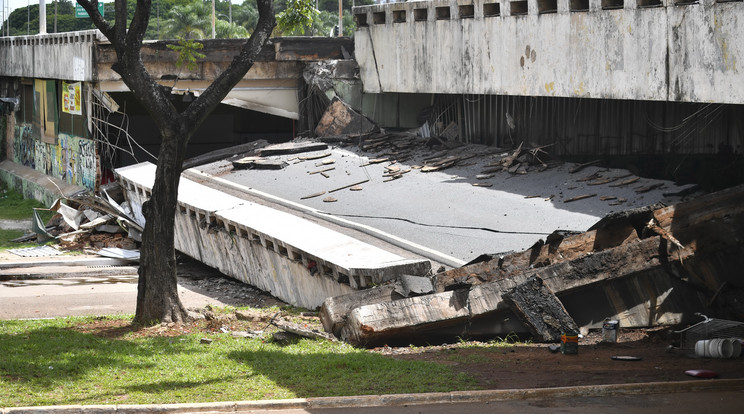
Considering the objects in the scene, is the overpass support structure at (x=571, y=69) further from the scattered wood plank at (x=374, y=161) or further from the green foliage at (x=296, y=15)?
the green foliage at (x=296, y=15)

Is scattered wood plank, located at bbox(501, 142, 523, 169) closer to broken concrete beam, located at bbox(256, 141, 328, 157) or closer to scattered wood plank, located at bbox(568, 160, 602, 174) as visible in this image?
scattered wood plank, located at bbox(568, 160, 602, 174)

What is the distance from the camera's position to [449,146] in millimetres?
25312

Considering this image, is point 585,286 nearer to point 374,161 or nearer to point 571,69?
point 571,69

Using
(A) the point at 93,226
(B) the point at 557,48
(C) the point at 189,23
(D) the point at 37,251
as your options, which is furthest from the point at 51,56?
(C) the point at 189,23

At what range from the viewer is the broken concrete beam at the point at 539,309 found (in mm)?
11750

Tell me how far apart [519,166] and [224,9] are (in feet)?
263

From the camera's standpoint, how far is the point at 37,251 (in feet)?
79.3

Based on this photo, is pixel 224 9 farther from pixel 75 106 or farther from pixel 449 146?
pixel 449 146

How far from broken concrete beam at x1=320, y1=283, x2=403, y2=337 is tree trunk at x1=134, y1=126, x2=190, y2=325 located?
2.23m

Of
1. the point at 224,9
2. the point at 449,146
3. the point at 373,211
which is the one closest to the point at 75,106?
the point at 449,146

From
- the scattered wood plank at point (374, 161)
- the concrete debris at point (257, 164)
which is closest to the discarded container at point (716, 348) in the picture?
the scattered wood plank at point (374, 161)

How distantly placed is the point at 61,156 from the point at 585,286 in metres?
24.9

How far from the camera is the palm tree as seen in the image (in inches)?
2805

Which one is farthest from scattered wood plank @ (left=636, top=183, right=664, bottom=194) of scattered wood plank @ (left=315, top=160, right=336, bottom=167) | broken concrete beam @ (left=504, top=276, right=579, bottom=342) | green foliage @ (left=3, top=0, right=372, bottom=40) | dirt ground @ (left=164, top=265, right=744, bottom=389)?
green foliage @ (left=3, top=0, right=372, bottom=40)
